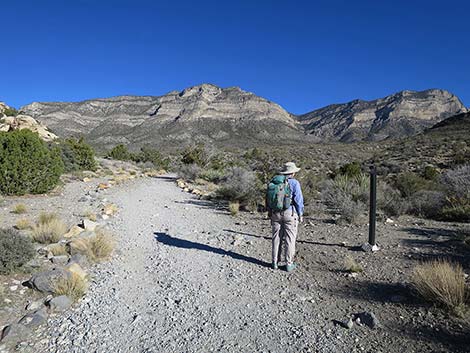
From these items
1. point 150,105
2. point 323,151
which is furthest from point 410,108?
point 150,105

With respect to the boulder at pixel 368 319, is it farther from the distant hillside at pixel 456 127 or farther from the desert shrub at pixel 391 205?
the distant hillside at pixel 456 127

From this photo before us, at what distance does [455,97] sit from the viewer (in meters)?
113

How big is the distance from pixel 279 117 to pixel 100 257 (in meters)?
105

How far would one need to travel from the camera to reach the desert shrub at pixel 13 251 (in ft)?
15.7

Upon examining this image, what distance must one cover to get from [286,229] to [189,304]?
1.94 metres

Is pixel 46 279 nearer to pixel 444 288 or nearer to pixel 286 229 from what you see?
pixel 286 229

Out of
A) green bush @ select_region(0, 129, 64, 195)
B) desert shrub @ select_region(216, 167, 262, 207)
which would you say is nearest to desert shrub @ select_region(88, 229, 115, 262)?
desert shrub @ select_region(216, 167, 262, 207)

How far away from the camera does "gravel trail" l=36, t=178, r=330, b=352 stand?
339 cm

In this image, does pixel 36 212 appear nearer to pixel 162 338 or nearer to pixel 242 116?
pixel 162 338

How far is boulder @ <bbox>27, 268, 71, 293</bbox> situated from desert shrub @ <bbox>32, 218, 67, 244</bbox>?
1.78 metres

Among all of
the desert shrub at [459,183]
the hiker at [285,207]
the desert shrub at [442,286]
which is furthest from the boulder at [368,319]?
the desert shrub at [459,183]

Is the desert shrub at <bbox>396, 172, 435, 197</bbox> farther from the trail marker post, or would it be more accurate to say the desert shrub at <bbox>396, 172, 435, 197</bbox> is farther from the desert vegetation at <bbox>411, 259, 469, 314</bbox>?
the desert vegetation at <bbox>411, 259, 469, 314</bbox>

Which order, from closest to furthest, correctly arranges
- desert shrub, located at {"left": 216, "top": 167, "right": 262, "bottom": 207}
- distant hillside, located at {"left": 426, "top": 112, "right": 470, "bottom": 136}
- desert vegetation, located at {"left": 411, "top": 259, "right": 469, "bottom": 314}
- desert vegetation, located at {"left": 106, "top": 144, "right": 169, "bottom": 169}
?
desert vegetation, located at {"left": 411, "top": 259, "right": 469, "bottom": 314} < desert shrub, located at {"left": 216, "top": 167, "right": 262, "bottom": 207} < desert vegetation, located at {"left": 106, "top": 144, "right": 169, "bottom": 169} < distant hillside, located at {"left": 426, "top": 112, "right": 470, "bottom": 136}

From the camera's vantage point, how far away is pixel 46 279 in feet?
14.7
